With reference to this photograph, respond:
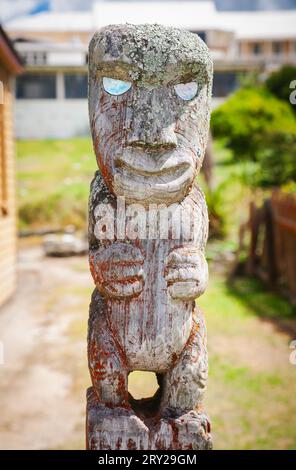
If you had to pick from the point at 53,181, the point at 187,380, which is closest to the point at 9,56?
the point at 187,380

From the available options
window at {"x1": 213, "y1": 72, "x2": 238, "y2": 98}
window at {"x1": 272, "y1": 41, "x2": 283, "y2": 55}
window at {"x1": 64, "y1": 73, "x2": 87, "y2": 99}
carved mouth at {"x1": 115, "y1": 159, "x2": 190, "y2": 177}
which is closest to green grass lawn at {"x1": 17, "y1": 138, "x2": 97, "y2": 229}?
window at {"x1": 64, "y1": 73, "x2": 87, "y2": 99}

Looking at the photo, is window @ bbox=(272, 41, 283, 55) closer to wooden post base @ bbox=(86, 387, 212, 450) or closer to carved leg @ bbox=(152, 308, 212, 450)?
carved leg @ bbox=(152, 308, 212, 450)

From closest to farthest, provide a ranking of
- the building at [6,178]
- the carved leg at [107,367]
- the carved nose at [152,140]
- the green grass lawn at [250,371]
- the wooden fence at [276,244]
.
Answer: the carved nose at [152,140]
the carved leg at [107,367]
the green grass lawn at [250,371]
the wooden fence at [276,244]
the building at [6,178]

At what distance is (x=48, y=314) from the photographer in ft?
27.6

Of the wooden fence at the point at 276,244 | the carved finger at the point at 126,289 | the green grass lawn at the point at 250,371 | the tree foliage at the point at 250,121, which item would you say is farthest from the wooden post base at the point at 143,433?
the tree foliage at the point at 250,121

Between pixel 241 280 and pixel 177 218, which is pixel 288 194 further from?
pixel 177 218

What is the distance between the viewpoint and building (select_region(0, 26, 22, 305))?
335 inches

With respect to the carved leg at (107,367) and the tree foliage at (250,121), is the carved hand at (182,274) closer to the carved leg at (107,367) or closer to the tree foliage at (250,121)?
the carved leg at (107,367)

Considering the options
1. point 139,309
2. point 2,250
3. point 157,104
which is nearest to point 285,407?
point 139,309

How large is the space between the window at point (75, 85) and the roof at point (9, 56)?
40.6 feet

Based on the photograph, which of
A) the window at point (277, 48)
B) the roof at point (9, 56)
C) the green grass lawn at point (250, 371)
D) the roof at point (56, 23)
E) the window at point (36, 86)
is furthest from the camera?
the window at point (277, 48)

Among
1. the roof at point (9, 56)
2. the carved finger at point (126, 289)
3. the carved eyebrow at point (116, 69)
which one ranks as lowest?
the carved finger at point (126, 289)

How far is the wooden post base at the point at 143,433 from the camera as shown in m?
2.15

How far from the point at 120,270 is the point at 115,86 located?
744mm
